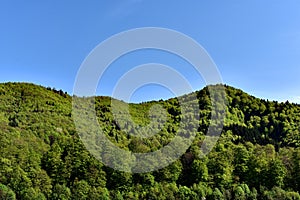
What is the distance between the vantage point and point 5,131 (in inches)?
2457

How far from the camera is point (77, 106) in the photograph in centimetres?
7738

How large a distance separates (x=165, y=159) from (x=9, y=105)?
1591 inches

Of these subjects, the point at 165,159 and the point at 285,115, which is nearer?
the point at 165,159

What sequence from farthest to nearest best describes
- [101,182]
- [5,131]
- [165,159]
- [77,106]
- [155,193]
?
1. [77,106]
2. [5,131]
3. [165,159]
4. [101,182]
5. [155,193]

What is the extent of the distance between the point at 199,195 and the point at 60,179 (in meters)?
15.5

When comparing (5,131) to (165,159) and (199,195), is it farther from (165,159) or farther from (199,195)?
(199,195)

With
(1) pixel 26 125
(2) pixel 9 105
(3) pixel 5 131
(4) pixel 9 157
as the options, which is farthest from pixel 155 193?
(2) pixel 9 105

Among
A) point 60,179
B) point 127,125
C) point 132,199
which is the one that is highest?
point 127,125

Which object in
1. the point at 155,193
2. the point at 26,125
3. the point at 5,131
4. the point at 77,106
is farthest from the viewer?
the point at 77,106

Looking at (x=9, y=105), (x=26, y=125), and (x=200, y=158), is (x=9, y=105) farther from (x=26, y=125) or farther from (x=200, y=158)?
(x=200, y=158)

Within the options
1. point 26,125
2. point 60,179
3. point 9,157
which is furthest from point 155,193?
point 26,125

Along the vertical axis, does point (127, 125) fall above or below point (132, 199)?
above

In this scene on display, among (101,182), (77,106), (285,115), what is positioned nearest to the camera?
(101,182)

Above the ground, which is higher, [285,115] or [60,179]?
[285,115]
